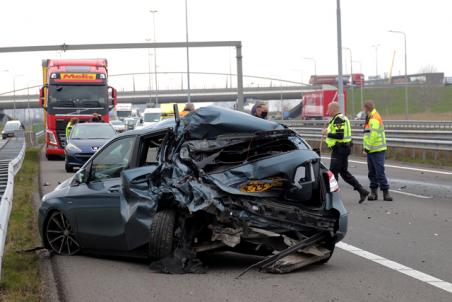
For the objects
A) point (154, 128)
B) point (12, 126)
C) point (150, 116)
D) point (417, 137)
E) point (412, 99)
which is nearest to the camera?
point (154, 128)

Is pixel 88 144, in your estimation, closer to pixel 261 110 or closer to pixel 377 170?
pixel 377 170

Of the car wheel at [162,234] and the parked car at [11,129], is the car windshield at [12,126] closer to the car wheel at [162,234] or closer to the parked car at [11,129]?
the parked car at [11,129]

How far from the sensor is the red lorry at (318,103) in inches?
2795

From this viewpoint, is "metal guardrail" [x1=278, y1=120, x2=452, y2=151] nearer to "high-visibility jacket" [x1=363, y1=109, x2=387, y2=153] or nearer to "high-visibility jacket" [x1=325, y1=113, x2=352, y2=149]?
"high-visibility jacket" [x1=363, y1=109, x2=387, y2=153]

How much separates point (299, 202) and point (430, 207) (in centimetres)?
668

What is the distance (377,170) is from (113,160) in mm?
7304

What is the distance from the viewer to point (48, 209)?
943 centimetres

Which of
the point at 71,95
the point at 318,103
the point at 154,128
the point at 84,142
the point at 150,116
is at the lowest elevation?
the point at 84,142

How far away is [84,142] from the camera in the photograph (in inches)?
986

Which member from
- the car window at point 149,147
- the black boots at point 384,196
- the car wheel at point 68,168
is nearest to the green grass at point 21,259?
the car window at point 149,147

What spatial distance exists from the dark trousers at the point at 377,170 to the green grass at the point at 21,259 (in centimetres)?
612

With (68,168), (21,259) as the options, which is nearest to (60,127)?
(68,168)

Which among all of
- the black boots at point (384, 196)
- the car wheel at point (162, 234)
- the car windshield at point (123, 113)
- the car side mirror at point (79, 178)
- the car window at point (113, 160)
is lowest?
Result: the black boots at point (384, 196)

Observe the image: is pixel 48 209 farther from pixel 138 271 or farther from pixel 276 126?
pixel 276 126
